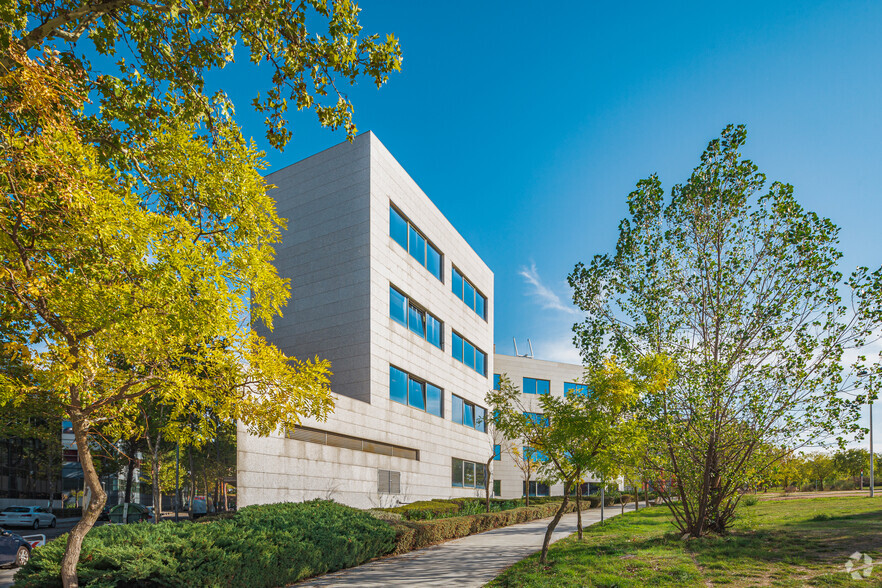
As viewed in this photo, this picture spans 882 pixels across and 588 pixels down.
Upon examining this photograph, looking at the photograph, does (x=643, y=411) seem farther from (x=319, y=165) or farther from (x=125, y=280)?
(x=319, y=165)

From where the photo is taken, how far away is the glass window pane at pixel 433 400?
30.2m

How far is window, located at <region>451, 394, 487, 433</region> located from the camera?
3412cm

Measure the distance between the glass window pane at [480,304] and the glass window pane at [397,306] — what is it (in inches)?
496

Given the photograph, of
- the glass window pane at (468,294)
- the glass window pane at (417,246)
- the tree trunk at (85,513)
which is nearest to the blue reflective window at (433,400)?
the glass window pane at (417,246)

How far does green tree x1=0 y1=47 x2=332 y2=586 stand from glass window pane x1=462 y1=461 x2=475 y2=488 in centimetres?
Answer: 2646

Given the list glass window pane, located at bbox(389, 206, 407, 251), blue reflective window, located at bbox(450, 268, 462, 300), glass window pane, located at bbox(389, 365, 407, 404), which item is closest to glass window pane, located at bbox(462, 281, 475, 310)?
blue reflective window, located at bbox(450, 268, 462, 300)

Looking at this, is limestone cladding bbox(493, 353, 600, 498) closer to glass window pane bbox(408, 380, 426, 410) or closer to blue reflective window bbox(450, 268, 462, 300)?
blue reflective window bbox(450, 268, 462, 300)

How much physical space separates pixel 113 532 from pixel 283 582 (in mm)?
3131

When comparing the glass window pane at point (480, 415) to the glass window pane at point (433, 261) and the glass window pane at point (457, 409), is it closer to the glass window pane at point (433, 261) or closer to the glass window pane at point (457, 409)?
the glass window pane at point (457, 409)

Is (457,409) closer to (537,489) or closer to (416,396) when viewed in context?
(416,396)

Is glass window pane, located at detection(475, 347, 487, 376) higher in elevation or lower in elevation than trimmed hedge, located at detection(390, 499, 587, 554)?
higher

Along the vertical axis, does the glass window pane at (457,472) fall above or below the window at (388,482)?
below

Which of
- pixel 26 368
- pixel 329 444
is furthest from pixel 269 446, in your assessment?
pixel 26 368

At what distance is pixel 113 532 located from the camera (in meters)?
9.82
